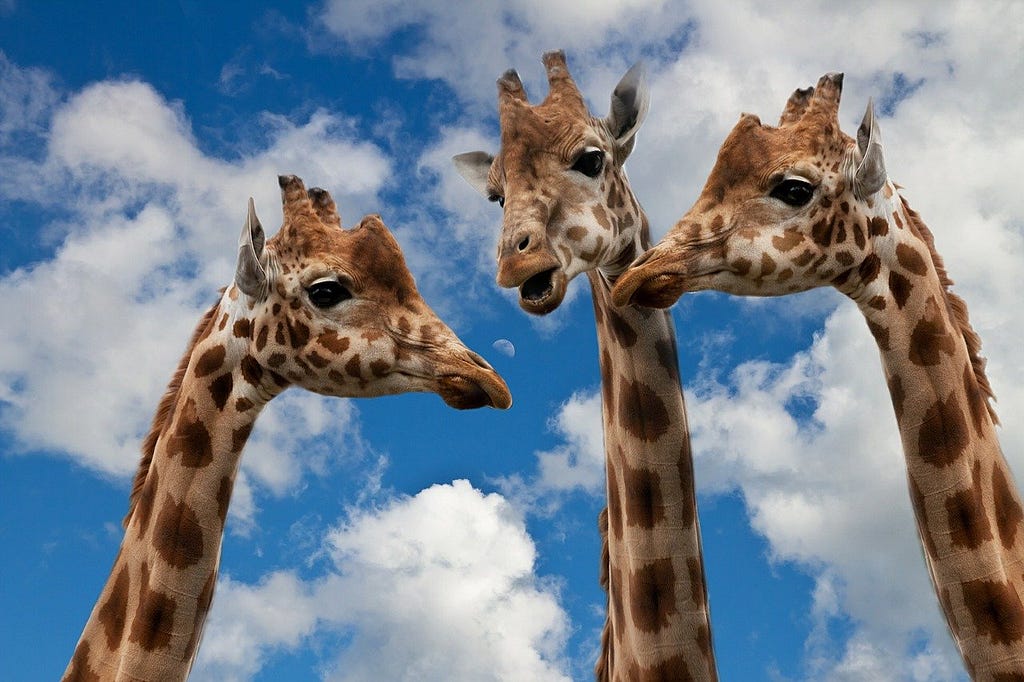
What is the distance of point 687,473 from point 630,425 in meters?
0.64

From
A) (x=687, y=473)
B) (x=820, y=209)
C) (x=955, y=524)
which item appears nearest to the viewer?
(x=955, y=524)

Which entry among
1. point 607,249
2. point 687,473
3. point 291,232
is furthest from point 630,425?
point 291,232

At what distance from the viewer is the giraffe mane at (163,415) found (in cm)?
983

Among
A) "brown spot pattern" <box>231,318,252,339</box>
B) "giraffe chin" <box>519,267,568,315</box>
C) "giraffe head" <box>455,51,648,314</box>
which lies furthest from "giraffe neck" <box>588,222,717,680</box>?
"brown spot pattern" <box>231,318,252,339</box>

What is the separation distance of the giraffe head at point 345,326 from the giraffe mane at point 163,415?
0.58 m

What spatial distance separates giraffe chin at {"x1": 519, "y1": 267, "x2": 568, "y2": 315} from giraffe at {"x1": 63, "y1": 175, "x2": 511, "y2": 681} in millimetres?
627

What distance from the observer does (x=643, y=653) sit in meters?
9.49

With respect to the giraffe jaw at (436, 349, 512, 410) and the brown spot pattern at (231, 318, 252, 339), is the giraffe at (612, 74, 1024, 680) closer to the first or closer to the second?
the giraffe jaw at (436, 349, 512, 410)

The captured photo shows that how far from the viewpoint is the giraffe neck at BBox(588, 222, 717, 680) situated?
9500 mm

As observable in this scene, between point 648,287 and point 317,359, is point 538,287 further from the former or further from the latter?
point 317,359

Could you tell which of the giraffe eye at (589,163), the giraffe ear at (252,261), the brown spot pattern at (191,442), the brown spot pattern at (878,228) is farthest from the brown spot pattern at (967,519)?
the brown spot pattern at (191,442)

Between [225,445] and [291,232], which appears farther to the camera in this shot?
[291,232]

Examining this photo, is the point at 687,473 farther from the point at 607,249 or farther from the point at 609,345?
the point at 607,249

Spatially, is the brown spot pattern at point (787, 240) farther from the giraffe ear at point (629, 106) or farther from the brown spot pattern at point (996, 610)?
the brown spot pattern at point (996, 610)
